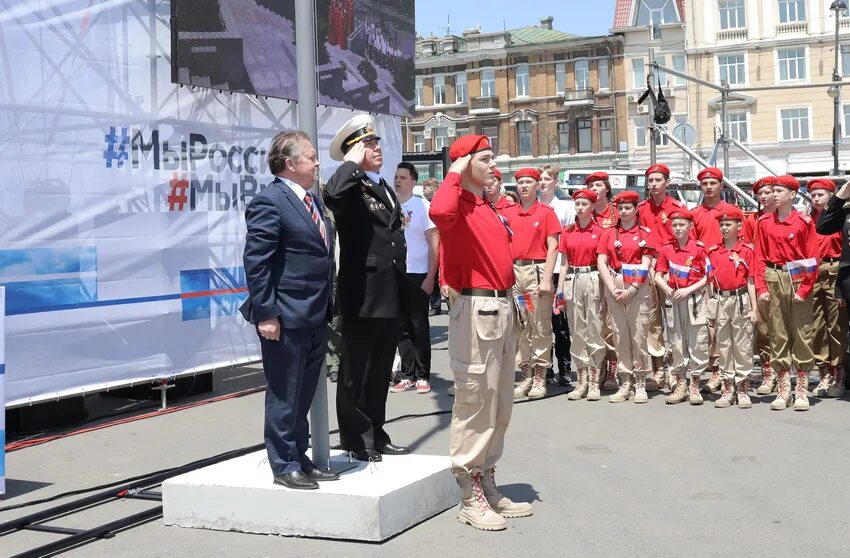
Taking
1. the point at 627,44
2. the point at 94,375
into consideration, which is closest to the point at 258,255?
the point at 94,375

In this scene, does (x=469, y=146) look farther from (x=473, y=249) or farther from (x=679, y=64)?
(x=679, y=64)

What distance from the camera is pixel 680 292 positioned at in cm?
930

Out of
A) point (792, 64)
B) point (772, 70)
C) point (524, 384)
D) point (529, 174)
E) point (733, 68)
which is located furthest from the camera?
point (733, 68)

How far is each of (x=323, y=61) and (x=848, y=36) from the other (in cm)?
5384

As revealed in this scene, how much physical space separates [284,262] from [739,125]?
5889 centimetres

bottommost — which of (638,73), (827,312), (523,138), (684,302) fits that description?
(827,312)

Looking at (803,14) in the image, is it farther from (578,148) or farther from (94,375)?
(94,375)

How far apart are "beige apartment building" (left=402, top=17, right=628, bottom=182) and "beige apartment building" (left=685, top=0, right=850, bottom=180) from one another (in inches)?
299

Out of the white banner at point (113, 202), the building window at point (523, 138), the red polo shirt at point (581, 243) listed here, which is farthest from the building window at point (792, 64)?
the white banner at point (113, 202)

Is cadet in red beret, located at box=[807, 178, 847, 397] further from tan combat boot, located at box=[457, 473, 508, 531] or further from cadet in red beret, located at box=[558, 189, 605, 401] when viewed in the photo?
tan combat boot, located at box=[457, 473, 508, 531]

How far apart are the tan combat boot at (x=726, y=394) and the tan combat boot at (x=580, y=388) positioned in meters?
1.20

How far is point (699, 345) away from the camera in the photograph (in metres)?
9.29

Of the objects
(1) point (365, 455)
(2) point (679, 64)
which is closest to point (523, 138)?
(2) point (679, 64)

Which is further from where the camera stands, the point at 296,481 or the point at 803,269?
the point at 803,269
